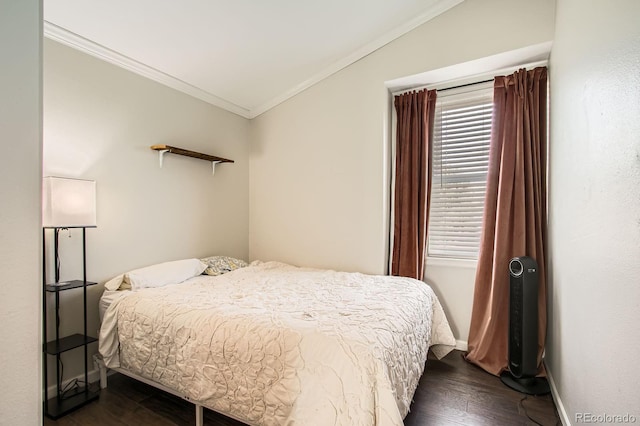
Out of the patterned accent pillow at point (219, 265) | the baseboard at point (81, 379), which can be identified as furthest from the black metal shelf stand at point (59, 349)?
the patterned accent pillow at point (219, 265)

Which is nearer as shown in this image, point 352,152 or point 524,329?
point 524,329

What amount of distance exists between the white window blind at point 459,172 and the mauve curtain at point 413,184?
0.50ft

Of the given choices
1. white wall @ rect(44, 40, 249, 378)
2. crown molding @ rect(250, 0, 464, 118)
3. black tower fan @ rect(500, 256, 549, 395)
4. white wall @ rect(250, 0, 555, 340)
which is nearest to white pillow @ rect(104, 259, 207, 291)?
white wall @ rect(44, 40, 249, 378)

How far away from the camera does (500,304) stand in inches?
98.0

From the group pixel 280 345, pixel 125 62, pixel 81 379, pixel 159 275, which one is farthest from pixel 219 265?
pixel 125 62

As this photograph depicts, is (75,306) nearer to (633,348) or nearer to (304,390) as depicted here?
(304,390)

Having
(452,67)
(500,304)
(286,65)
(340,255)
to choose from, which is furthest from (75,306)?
(452,67)

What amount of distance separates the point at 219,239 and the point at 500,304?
295cm

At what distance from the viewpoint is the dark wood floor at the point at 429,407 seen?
5.97 feet

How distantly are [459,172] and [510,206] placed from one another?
595 mm

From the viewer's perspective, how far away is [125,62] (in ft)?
8.20

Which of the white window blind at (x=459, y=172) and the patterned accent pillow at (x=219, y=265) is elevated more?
the white window blind at (x=459, y=172)

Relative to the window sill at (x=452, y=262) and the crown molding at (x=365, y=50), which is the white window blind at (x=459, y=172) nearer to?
the window sill at (x=452, y=262)

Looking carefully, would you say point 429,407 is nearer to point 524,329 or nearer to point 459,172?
point 524,329
